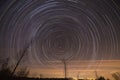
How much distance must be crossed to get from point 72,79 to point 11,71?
9428mm

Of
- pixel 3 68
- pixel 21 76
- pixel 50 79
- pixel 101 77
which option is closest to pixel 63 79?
pixel 50 79

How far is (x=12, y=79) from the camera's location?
3275 centimetres

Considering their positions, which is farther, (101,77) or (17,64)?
(101,77)

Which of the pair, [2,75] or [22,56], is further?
[2,75]

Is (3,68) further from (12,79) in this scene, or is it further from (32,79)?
(32,79)

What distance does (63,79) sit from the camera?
40.2 meters

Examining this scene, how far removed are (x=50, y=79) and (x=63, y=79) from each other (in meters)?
2.01

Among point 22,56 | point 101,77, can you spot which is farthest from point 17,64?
point 101,77

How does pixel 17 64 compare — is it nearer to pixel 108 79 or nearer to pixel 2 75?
pixel 2 75

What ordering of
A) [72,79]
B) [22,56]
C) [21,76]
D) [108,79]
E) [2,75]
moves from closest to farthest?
[22,56], [2,75], [21,76], [72,79], [108,79]

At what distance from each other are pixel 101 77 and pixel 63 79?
5179mm

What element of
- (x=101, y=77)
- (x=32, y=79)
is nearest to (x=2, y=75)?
(x=32, y=79)

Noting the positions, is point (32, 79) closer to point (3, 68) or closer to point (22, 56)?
point (3, 68)

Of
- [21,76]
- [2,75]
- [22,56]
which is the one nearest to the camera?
[22,56]
